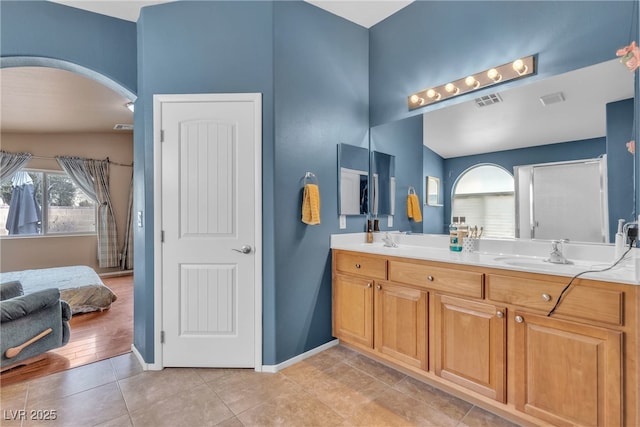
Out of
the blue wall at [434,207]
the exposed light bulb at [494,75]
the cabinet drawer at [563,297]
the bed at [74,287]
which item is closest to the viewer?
the cabinet drawer at [563,297]

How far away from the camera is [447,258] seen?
191cm

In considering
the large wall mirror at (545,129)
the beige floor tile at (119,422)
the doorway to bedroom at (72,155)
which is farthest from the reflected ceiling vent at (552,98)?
the doorway to bedroom at (72,155)

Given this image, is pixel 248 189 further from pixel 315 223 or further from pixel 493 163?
pixel 493 163

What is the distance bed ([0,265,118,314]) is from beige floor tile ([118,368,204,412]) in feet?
6.24

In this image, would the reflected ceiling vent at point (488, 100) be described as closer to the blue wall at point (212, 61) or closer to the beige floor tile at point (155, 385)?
the blue wall at point (212, 61)

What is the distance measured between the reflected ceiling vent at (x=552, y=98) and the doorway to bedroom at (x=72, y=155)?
3193 millimetres

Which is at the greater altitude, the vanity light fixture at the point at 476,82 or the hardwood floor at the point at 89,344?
the vanity light fixture at the point at 476,82

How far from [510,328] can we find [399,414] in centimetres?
79

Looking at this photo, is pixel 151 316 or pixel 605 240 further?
pixel 151 316

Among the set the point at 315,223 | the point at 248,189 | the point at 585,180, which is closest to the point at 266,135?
the point at 248,189

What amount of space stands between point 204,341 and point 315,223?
119 centimetres

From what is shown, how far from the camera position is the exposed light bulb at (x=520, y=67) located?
2000mm

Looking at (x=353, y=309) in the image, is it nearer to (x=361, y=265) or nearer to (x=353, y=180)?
(x=361, y=265)

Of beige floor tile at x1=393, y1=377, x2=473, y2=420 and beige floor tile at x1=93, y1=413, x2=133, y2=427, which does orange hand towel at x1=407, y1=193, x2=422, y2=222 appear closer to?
beige floor tile at x1=393, y1=377, x2=473, y2=420
